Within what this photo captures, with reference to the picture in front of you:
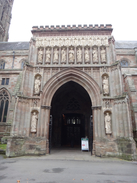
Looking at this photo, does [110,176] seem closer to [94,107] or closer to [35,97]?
[94,107]

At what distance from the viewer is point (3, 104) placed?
61.7 ft

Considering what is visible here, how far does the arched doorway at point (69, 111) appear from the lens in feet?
57.6

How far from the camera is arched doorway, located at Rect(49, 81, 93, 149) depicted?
17.5m

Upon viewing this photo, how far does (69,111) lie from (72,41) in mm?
8991

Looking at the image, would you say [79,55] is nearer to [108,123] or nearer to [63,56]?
[63,56]

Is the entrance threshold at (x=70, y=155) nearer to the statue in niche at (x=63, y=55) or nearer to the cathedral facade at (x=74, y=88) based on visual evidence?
the cathedral facade at (x=74, y=88)

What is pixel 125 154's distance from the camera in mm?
10242

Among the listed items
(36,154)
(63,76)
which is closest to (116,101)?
(63,76)

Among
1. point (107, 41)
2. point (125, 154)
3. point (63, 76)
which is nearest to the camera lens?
point (125, 154)

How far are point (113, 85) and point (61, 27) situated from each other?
8.75m

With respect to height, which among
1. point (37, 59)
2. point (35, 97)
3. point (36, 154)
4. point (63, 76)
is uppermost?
point (37, 59)

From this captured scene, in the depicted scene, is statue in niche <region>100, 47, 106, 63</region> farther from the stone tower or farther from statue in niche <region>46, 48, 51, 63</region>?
the stone tower

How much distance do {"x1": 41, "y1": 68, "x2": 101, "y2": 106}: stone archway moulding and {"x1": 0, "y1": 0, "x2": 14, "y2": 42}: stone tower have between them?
29756 mm

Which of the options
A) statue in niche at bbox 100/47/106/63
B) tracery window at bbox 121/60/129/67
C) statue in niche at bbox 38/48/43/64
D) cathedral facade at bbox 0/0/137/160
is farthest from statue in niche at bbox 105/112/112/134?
tracery window at bbox 121/60/129/67
